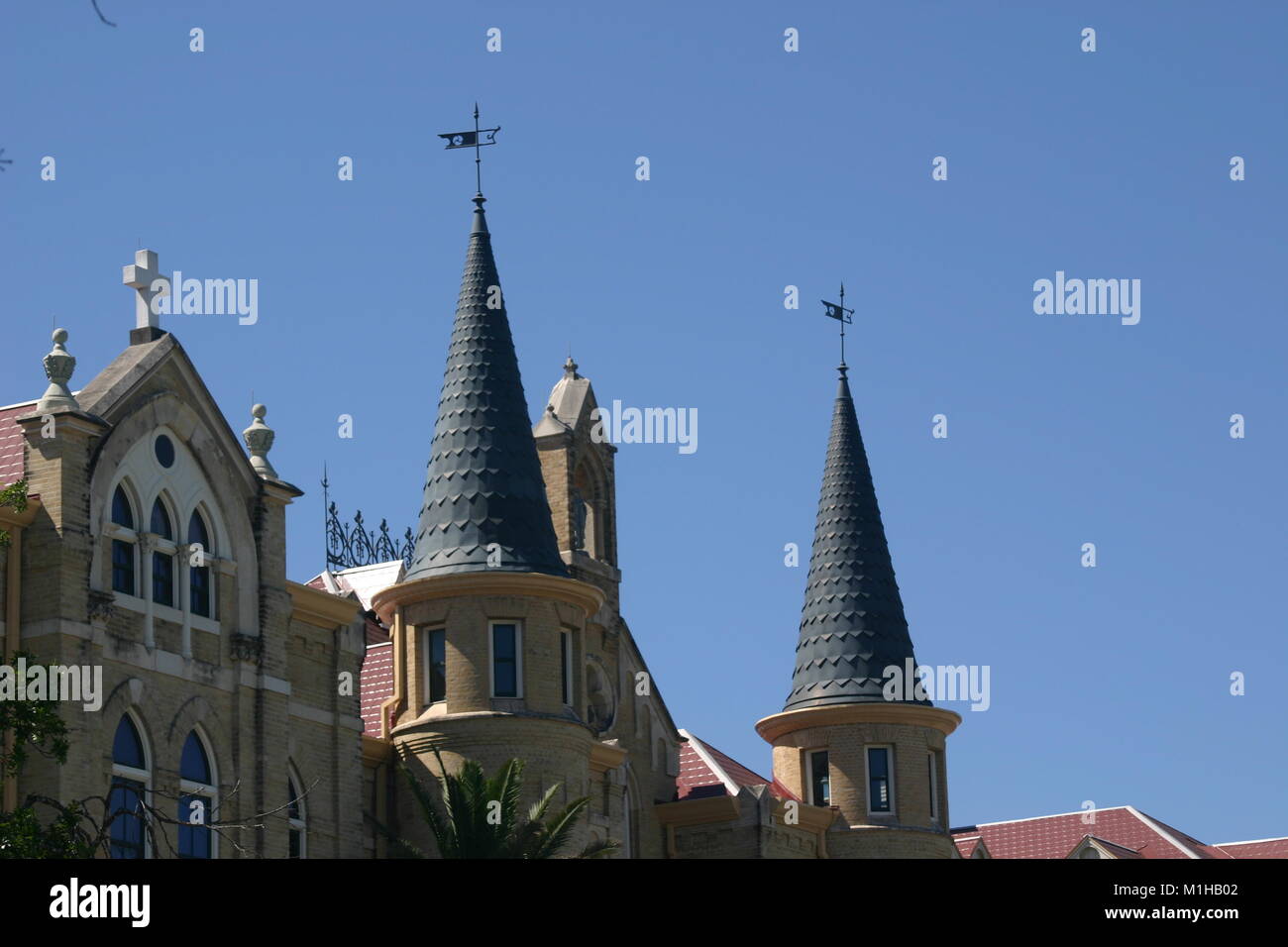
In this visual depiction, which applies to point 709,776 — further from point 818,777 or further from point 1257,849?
point 1257,849

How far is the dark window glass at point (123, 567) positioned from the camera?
1335 inches

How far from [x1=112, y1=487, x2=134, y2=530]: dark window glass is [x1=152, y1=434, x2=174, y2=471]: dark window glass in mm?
1029

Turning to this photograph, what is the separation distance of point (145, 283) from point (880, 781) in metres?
21.8

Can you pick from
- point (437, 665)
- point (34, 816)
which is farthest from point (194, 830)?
point (437, 665)

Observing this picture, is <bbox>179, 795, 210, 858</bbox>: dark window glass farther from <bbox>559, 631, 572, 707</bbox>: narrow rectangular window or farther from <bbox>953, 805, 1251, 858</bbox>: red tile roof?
<bbox>953, 805, 1251, 858</bbox>: red tile roof

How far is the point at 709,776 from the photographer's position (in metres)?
50.8

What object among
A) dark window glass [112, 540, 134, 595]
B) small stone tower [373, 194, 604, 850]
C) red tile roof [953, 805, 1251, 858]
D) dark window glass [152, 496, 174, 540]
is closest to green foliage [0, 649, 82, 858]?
dark window glass [112, 540, 134, 595]

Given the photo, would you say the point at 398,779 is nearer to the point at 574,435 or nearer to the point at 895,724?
the point at 574,435

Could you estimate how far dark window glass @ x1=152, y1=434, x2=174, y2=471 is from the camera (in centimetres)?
3525

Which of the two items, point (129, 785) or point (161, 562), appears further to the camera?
point (161, 562)

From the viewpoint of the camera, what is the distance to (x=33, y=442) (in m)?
33.1

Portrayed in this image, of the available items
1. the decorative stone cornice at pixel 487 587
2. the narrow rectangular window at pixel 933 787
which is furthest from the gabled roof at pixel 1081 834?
the decorative stone cornice at pixel 487 587
